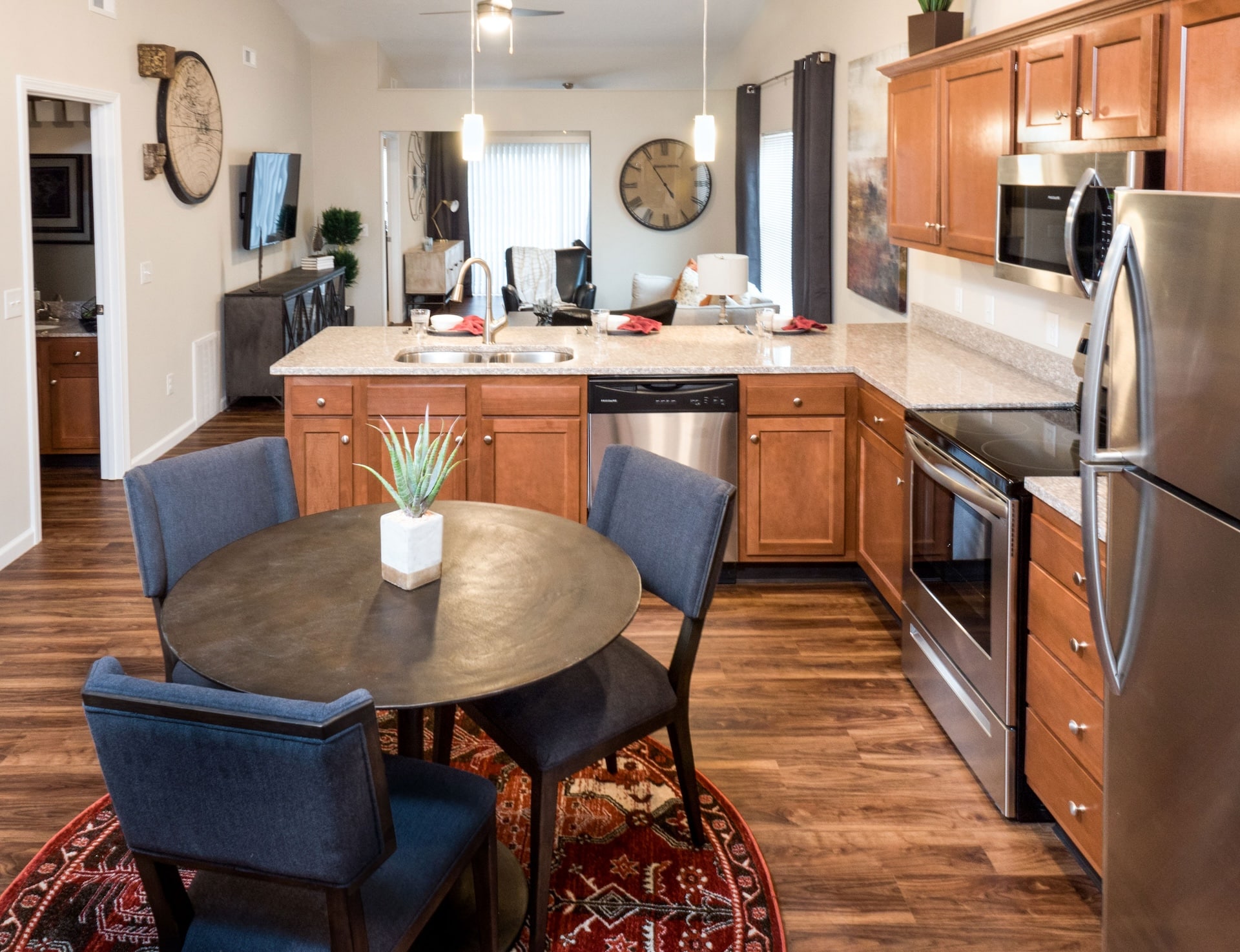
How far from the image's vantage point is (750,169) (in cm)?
920

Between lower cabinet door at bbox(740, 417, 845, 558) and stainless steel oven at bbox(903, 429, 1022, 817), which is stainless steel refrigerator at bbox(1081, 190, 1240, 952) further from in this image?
lower cabinet door at bbox(740, 417, 845, 558)

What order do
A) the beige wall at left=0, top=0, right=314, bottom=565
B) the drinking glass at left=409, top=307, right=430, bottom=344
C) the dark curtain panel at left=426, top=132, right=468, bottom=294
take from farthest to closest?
the dark curtain panel at left=426, top=132, right=468, bottom=294 → the drinking glass at left=409, top=307, right=430, bottom=344 → the beige wall at left=0, top=0, right=314, bottom=565

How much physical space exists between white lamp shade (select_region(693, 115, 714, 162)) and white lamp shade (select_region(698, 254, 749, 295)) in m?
0.44

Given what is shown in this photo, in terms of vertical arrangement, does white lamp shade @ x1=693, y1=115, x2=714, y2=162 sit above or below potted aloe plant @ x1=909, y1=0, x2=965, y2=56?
below

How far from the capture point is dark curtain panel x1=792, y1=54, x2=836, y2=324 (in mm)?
6766

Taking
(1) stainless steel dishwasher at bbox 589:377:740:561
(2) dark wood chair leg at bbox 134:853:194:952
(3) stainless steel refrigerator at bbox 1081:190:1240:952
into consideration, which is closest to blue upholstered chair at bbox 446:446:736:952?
(2) dark wood chair leg at bbox 134:853:194:952

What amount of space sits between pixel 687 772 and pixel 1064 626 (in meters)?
0.90

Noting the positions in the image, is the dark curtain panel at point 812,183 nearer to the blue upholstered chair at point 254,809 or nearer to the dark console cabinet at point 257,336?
the dark console cabinet at point 257,336

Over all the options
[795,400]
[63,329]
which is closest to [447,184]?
[63,329]

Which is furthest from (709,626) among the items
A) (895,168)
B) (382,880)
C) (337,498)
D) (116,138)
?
(116,138)

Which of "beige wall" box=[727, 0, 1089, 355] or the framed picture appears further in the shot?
the framed picture

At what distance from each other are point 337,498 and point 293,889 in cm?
284

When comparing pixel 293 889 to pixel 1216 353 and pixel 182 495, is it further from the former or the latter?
pixel 1216 353

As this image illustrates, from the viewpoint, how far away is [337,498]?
4512 millimetres
